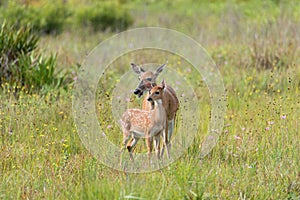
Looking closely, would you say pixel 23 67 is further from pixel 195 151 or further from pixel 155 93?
pixel 155 93

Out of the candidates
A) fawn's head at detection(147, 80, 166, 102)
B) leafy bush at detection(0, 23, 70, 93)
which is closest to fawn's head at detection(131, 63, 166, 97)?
fawn's head at detection(147, 80, 166, 102)

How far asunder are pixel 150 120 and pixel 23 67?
418 centimetres

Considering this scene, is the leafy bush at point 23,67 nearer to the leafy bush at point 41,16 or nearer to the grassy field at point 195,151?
the grassy field at point 195,151

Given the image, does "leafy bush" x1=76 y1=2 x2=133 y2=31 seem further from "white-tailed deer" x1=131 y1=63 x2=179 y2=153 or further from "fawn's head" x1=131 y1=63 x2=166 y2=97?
"fawn's head" x1=131 y1=63 x2=166 y2=97

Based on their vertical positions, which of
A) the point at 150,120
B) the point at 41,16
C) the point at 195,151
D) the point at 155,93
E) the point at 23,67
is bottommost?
the point at 195,151

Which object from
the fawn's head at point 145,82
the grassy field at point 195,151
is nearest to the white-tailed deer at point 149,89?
the fawn's head at point 145,82

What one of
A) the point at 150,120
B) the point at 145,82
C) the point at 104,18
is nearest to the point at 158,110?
the point at 150,120

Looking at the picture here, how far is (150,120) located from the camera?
4.56m

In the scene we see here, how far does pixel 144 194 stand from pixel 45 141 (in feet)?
6.57

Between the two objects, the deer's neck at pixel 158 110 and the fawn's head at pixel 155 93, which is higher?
the fawn's head at pixel 155 93

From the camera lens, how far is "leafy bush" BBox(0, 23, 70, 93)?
26.5 feet

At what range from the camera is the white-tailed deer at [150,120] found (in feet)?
14.7

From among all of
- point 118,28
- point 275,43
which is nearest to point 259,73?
point 275,43

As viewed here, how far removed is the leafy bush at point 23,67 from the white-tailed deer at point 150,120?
A: 11.2 feet
